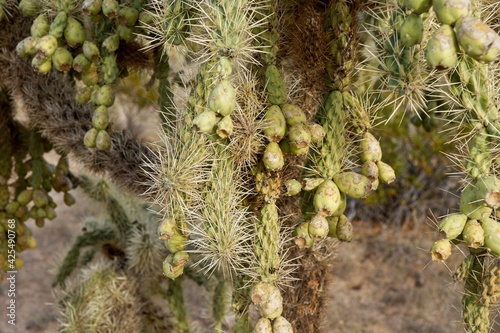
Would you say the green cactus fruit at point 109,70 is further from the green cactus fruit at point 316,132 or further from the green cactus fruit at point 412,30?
the green cactus fruit at point 412,30

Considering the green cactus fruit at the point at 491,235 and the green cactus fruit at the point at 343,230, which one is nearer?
the green cactus fruit at the point at 491,235

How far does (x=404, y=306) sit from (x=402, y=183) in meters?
1.32

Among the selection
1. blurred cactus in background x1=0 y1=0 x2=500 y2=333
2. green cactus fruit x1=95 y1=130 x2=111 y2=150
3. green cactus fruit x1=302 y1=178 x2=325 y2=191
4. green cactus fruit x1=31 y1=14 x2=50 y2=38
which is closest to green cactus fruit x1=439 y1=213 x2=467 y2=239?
blurred cactus in background x1=0 y1=0 x2=500 y2=333

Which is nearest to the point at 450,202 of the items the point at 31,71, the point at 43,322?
the point at 43,322

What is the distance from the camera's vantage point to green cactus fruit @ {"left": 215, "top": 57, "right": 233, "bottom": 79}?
1071mm

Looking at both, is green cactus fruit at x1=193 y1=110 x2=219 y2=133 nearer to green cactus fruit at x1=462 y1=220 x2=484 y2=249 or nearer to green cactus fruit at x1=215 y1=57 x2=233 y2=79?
green cactus fruit at x1=215 y1=57 x2=233 y2=79

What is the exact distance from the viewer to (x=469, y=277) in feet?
4.14

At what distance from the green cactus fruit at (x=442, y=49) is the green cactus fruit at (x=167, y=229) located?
575mm

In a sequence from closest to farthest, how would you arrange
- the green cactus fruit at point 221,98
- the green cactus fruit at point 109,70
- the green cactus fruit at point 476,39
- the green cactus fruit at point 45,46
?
the green cactus fruit at point 476,39
the green cactus fruit at point 221,98
the green cactus fruit at point 45,46
the green cactus fruit at point 109,70

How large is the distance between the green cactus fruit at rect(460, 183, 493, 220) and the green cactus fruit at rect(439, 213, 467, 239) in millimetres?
14

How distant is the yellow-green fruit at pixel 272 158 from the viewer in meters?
1.21

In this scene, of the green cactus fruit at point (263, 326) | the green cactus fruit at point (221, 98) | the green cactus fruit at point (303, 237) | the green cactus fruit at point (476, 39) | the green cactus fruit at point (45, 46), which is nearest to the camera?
the green cactus fruit at point (476, 39)

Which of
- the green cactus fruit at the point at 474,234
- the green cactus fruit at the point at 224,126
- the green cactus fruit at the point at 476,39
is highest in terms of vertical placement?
the green cactus fruit at the point at 476,39

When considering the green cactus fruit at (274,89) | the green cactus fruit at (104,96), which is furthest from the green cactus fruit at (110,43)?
the green cactus fruit at (274,89)
